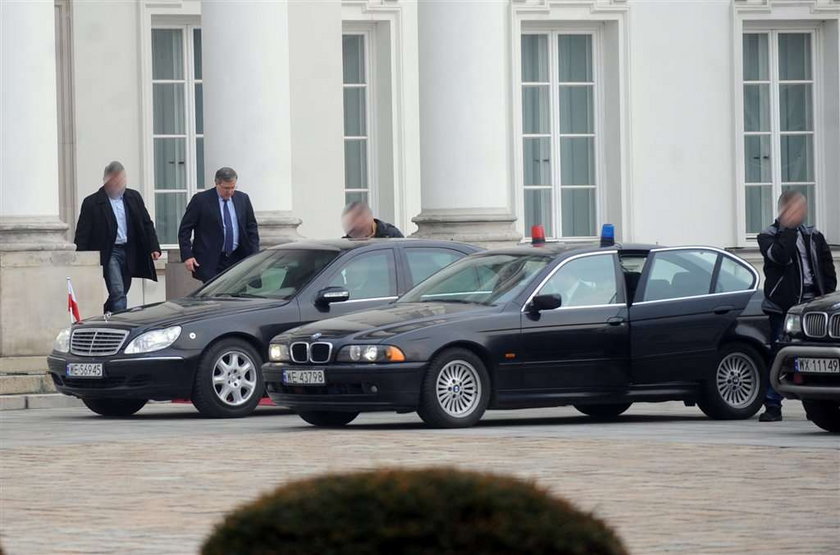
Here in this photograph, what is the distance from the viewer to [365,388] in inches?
579

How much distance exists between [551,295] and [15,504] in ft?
19.8

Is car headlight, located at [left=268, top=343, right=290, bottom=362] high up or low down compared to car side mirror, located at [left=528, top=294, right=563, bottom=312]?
down

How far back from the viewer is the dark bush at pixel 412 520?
457 centimetres

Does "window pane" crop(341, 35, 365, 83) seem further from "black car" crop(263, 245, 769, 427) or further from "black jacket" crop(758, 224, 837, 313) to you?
"black jacket" crop(758, 224, 837, 313)

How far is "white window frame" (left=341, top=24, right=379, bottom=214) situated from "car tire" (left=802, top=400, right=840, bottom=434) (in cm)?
1234

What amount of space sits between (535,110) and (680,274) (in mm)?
11069

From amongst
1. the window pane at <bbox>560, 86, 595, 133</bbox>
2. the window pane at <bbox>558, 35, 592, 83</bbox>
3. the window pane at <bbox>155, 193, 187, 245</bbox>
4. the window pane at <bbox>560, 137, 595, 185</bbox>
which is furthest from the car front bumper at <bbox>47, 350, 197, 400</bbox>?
the window pane at <bbox>558, 35, 592, 83</bbox>

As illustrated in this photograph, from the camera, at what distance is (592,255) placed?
15.9 m

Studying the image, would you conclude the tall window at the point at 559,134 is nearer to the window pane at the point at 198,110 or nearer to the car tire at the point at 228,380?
the window pane at the point at 198,110

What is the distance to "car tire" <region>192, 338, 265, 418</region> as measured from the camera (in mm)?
16250

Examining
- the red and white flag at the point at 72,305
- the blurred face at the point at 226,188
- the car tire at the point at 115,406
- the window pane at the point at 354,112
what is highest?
the window pane at the point at 354,112

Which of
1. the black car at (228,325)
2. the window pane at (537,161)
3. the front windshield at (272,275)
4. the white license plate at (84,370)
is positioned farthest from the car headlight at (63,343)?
the window pane at (537,161)

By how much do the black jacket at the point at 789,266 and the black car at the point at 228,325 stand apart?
119 inches

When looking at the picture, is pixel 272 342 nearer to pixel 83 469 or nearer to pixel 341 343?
pixel 341 343
